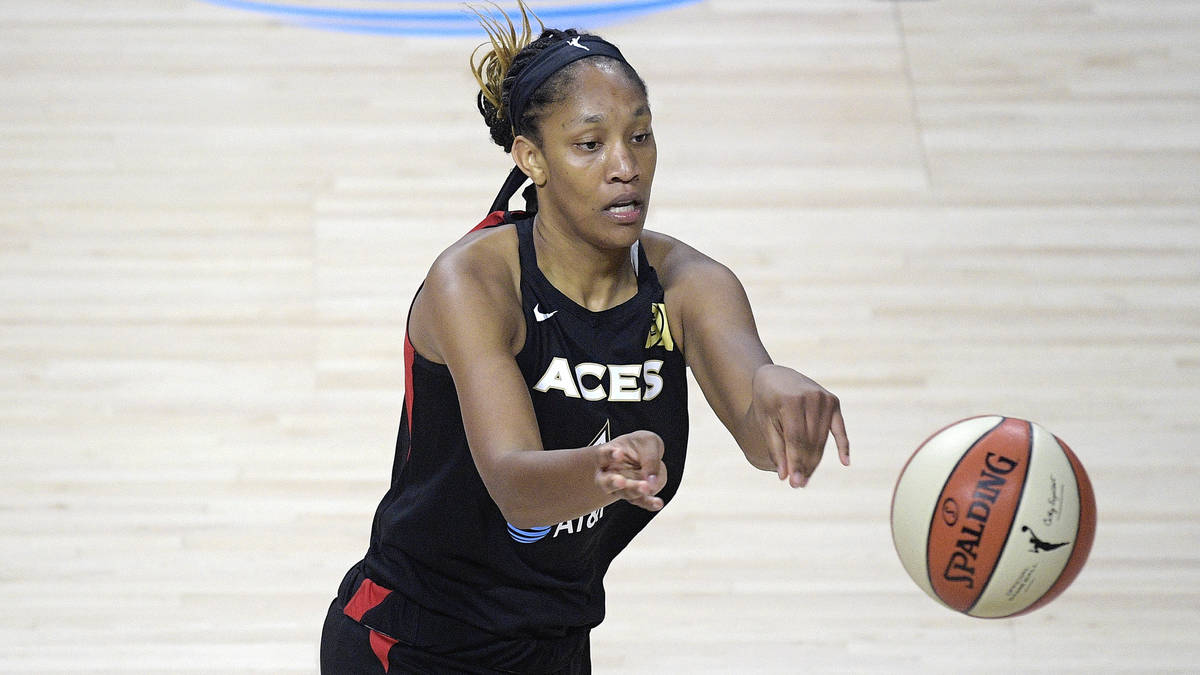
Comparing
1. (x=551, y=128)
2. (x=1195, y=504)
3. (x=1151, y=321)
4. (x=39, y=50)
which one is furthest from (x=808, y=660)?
(x=39, y=50)

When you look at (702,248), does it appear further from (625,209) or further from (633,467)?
(633,467)

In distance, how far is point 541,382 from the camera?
6.55 feet

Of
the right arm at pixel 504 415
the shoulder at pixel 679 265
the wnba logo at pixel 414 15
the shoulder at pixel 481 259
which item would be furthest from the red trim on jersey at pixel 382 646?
the wnba logo at pixel 414 15

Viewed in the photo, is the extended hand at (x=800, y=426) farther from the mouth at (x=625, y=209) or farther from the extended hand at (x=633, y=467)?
the mouth at (x=625, y=209)

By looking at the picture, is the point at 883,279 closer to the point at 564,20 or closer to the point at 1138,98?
the point at 1138,98

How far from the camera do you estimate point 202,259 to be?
4.63m

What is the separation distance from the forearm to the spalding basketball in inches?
33.3

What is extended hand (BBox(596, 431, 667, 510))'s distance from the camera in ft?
5.10

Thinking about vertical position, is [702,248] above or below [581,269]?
below

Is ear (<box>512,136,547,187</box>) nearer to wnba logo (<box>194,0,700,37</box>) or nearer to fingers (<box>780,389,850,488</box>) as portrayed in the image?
fingers (<box>780,389,850,488</box>)

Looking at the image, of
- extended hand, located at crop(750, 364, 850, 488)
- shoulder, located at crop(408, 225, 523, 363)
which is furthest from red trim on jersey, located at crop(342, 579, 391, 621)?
extended hand, located at crop(750, 364, 850, 488)

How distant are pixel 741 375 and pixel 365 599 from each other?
70 cm

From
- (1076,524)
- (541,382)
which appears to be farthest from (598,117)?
(1076,524)

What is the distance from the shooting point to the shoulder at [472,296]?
1905 mm
